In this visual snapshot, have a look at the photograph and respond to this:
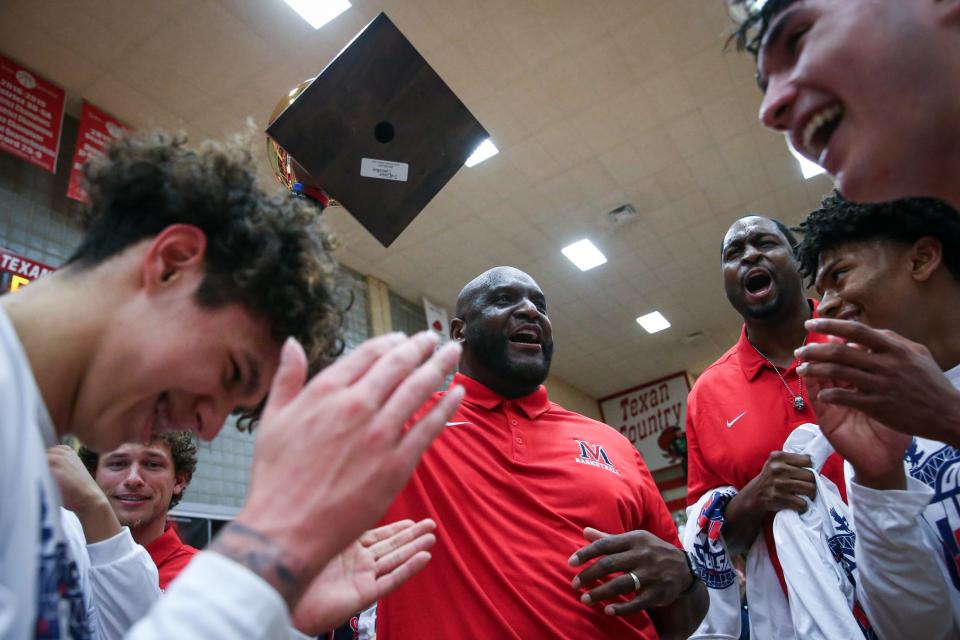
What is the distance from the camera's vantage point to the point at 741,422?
7.72 ft

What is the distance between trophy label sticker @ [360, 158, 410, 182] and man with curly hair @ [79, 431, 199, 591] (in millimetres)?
1393

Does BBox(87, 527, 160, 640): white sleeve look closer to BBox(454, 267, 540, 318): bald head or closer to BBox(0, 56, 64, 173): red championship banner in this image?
BBox(454, 267, 540, 318): bald head

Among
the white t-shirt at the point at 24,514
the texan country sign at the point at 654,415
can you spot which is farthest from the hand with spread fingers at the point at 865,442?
the texan country sign at the point at 654,415

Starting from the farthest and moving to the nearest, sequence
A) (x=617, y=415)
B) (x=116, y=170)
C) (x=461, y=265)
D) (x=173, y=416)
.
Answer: (x=617, y=415)
(x=461, y=265)
(x=116, y=170)
(x=173, y=416)

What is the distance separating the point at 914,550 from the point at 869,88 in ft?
3.59

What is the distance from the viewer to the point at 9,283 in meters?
4.00

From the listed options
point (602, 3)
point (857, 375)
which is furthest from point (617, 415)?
point (857, 375)

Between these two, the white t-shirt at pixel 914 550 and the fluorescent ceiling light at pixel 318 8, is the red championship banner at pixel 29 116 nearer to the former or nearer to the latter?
the fluorescent ceiling light at pixel 318 8

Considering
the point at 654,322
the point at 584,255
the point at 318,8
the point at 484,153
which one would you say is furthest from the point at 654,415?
the point at 318,8

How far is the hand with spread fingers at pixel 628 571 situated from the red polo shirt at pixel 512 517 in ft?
0.25

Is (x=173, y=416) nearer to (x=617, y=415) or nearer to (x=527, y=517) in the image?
(x=527, y=517)

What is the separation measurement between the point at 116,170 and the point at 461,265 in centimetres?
619

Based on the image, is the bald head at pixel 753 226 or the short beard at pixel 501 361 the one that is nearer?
the short beard at pixel 501 361

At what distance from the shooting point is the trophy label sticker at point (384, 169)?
1807 mm
